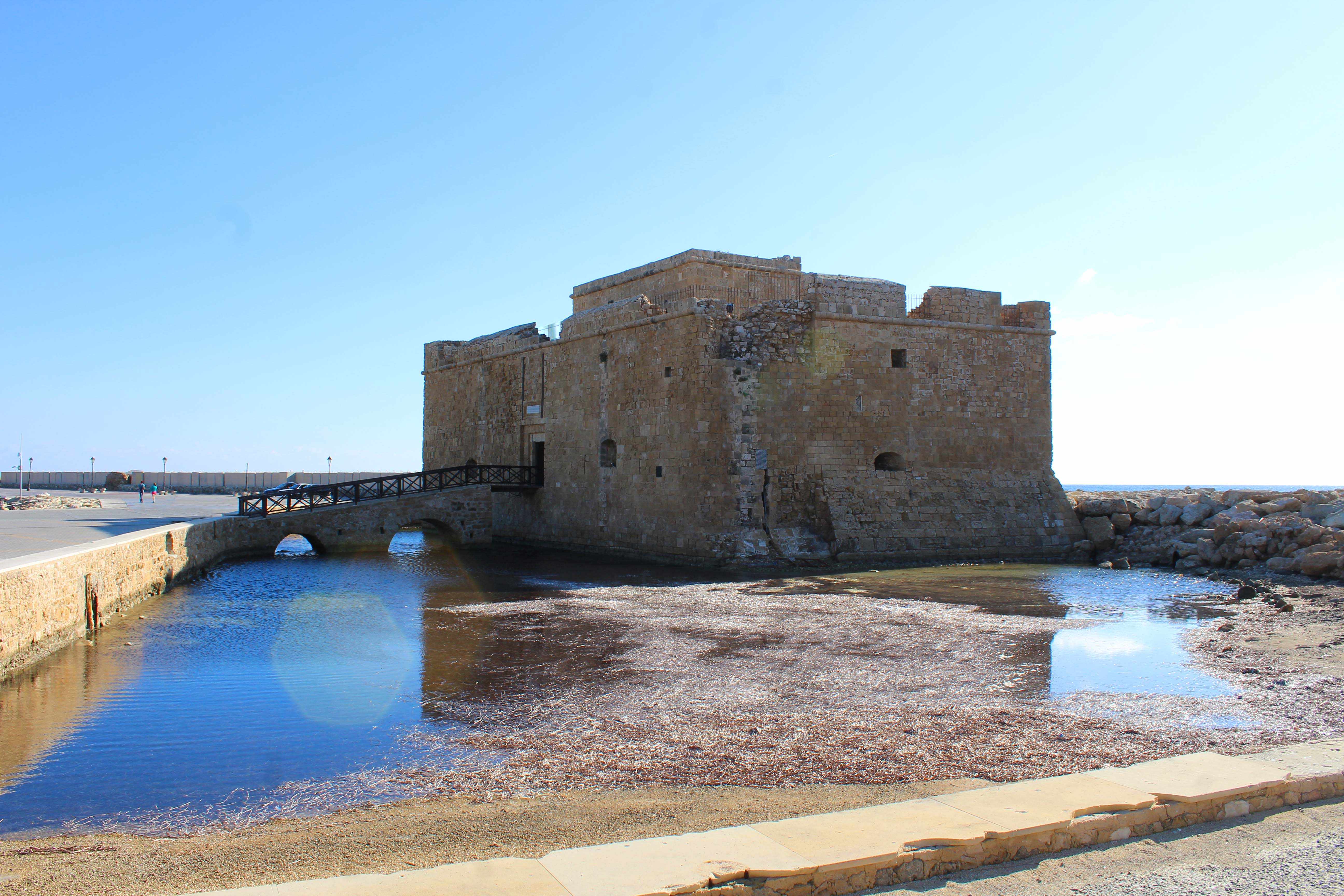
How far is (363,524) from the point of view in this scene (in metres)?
19.5

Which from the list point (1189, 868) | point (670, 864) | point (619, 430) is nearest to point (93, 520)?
point (619, 430)

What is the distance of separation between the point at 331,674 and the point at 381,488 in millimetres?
13017

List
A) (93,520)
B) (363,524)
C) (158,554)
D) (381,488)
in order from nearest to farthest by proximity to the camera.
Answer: (158,554), (363,524), (381,488), (93,520)

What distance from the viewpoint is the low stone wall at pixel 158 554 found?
776cm

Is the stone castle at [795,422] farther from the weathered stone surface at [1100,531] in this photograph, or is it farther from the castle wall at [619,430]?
the weathered stone surface at [1100,531]

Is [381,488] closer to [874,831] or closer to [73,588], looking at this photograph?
[73,588]

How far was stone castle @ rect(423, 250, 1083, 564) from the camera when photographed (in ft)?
53.5

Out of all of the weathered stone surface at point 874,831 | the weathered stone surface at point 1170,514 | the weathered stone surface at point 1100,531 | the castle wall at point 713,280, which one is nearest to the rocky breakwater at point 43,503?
the castle wall at point 713,280

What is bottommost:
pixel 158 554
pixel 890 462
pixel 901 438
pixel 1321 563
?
pixel 1321 563

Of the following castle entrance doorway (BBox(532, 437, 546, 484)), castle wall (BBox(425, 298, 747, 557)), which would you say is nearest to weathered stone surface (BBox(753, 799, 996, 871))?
castle wall (BBox(425, 298, 747, 557))

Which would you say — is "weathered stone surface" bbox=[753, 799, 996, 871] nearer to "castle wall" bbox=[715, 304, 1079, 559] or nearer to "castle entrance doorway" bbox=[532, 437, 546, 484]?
"castle wall" bbox=[715, 304, 1079, 559]

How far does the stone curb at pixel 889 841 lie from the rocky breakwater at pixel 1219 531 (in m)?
11.1

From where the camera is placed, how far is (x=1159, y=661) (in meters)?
7.98

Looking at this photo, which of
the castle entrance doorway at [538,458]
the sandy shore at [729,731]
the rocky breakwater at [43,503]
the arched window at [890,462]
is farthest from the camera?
the rocky breakwater at [43,503]
